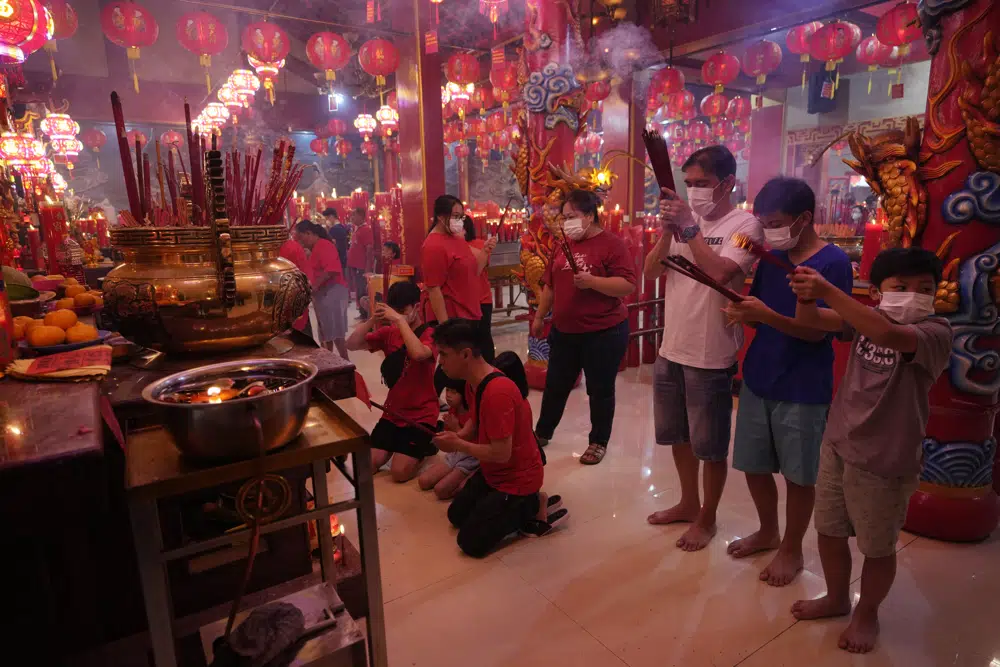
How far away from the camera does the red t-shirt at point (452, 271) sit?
12.2 feet

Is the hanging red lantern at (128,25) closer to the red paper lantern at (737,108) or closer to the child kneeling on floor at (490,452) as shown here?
the child kneeling on floor at (490,452)

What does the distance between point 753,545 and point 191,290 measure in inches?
88.9

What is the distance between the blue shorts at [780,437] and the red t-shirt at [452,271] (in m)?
2.02

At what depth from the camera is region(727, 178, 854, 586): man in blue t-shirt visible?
1.94 m

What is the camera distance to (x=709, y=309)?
227 centimetres

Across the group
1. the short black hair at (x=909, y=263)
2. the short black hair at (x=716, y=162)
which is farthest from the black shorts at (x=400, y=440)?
the short black hair at (x=909, y=263)

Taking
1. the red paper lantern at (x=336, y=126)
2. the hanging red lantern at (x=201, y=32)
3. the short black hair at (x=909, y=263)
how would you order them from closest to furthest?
the short black hair at (x=909, y=263) < the hanging red lantern at (x=201, y=32) < the red paper lantern at (x=336, y=126)

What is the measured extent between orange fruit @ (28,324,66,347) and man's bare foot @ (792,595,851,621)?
8.00 feet

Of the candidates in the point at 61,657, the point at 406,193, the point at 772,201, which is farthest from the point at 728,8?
the point at 61,657

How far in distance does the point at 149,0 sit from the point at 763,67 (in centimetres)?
1146

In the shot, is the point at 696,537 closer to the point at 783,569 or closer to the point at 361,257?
the point at 783,569

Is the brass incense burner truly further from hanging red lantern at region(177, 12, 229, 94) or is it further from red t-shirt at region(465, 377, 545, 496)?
hanging red lantern at region(177, 12, 229, 94)

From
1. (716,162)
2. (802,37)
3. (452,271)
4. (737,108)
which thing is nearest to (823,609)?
(716,162)

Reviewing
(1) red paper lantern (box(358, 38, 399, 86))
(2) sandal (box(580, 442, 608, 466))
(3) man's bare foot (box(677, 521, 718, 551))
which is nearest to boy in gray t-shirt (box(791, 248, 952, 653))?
(3) man's bare foot (box(677, 521, 718, 551))
